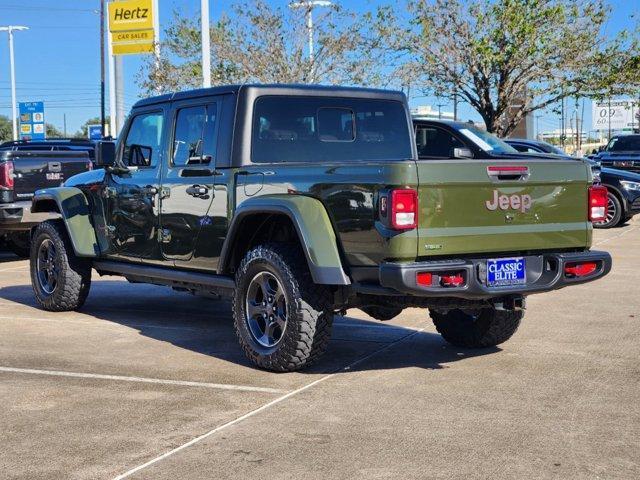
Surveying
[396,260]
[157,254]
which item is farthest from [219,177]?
[396,260]

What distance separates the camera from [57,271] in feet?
30.8

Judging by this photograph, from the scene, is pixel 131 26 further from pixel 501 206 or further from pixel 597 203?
pixel 501 206

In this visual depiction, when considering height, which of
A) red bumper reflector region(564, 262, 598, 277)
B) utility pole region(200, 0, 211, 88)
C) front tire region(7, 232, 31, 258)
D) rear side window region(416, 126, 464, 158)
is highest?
utility pole region(200, 0, 211, 88)

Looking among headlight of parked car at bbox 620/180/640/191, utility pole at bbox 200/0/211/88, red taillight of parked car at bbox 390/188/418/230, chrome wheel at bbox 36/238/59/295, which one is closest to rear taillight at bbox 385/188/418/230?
red taillight of parked car at bbox 390/188/418/230

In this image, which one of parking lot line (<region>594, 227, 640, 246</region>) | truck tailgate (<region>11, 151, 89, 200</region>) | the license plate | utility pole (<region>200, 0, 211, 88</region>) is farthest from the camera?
utility pole (<region>200, 0, 211, 88</region>)

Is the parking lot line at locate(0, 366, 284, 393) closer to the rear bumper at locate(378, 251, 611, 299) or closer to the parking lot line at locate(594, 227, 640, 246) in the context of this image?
the rear bumper at locate(378, 251, 611, 299)

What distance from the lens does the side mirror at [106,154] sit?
341 inches

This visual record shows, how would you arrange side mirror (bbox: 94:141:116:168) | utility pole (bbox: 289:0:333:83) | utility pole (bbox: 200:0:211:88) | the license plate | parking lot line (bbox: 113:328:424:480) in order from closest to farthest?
parking lot line (bbox: 113:328:424:480) < the license plate < side mirror (bbox: 94:141:116:168) < utility pole (bbox: 200:0:211:88) < utility pole (bbox: 289:0:333:83)

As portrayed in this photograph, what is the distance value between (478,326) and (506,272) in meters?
1.28

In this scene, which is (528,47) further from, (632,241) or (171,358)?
(171,358)

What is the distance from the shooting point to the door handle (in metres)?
7.36

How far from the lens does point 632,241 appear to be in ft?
54.3

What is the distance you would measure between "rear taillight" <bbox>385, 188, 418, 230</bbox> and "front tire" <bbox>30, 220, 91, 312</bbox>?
429 cm

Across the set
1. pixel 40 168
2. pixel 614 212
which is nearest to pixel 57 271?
pixel 40 168
